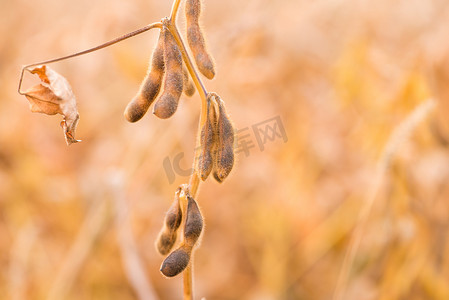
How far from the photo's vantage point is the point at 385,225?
1657 mm

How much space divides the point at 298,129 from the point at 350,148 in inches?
12.9

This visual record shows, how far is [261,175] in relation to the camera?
2508 millimetres

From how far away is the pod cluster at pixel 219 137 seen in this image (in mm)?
845

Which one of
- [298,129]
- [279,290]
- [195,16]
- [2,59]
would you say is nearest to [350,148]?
[298,129]

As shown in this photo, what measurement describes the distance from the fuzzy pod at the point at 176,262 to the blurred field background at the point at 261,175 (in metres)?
0.78

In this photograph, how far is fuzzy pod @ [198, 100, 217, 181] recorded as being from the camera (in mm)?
825

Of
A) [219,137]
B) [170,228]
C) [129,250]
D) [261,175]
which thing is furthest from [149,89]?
[261,175]

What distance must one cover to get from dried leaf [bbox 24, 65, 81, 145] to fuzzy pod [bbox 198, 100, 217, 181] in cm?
21

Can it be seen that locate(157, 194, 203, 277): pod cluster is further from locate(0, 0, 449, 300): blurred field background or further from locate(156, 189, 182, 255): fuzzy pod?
locate(0, 0, 449, 300): blurred field background

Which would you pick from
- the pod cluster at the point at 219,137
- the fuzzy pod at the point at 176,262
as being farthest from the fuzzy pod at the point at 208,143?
the fuzzy pod at the point at 176,262

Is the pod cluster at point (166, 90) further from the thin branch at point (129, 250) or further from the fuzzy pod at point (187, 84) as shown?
the thin branch at point (129, 250)

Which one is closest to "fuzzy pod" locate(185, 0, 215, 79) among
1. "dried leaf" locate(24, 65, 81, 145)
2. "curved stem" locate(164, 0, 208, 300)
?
"curved stem" locate(164, 0, 208, 300)

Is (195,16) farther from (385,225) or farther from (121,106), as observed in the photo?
(121,106)

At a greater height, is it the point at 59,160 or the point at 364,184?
the point at 59,160
